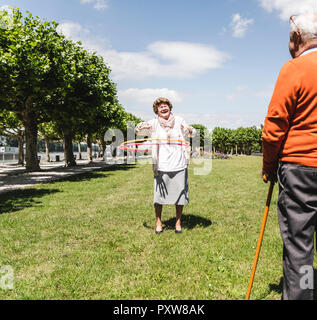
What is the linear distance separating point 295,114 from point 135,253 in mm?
3488

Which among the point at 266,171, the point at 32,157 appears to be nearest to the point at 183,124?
the point at 266,171

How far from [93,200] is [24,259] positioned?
524 centimetres

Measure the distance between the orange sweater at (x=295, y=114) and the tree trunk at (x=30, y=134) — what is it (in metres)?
20.6

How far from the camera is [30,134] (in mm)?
21672

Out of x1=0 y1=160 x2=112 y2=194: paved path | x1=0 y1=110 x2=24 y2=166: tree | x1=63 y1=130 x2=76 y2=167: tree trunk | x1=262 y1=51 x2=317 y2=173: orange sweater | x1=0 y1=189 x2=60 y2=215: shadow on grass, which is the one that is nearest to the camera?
x1=262 y1=51 x2=317 y2=173: orange sweater

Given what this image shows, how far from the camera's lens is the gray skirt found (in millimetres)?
5594

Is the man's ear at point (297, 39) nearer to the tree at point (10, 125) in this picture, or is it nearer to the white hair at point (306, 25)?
the white hair at point (306, 25)

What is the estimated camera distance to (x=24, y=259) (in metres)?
4.57

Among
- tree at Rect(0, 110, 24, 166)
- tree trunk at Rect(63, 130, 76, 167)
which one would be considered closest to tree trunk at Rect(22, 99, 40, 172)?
tree at Rect(0, 110, 24, 166)

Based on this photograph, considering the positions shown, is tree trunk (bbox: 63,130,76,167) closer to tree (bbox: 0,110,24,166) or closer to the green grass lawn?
tree (bbox: 0,110,24,166)

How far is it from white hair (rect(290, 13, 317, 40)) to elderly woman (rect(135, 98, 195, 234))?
3069mm

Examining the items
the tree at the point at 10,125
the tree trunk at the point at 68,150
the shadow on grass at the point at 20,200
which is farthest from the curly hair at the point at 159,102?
the tree trunk at the point at 68,150

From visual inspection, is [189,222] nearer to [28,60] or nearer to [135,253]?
[135,253]

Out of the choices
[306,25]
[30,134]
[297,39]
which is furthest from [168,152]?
[30,134]
